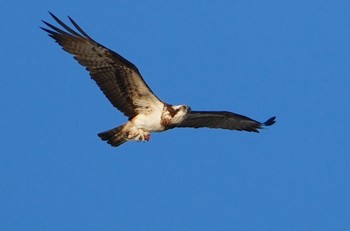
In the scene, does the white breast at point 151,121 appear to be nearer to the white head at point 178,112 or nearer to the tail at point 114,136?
the white head at point 178,112

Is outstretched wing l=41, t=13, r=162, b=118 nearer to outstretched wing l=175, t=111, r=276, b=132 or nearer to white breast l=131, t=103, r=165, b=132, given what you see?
white breast l=131, t=103, r=165, b=132

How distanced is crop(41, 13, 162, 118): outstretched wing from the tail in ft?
1.16

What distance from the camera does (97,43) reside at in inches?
589

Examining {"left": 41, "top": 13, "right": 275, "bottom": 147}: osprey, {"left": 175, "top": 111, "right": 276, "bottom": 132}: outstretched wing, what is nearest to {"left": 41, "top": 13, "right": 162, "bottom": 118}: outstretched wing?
{"left": 41, "top": 13, "right": 275, "bottom": 147}: osprey

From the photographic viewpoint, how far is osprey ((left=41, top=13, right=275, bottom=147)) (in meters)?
15.0

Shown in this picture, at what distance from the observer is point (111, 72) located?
1533 centimetres

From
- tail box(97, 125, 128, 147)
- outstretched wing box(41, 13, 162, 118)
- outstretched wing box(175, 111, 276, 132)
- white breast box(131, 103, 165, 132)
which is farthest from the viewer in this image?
outstretched wing box(175, 111, 276, 132)

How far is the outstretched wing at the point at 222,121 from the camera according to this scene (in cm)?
1692

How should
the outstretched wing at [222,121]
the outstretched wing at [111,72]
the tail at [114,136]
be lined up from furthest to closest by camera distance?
the outstretched wing at [222,121]
the tail at [114,136]
the outstretched wing at [111,72]

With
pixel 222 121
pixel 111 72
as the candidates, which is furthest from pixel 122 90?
pixel 222 121

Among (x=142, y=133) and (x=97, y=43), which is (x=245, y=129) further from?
(x=97, y=43)

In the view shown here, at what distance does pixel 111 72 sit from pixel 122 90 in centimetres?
43

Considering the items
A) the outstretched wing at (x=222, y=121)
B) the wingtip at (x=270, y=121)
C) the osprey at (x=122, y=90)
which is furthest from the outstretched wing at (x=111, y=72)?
the wingtip at (x=270, y=121)

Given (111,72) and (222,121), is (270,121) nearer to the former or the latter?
(222,121)
